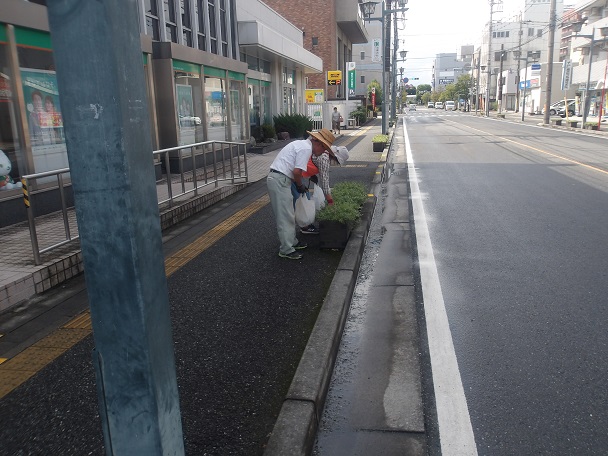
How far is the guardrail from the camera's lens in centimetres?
613

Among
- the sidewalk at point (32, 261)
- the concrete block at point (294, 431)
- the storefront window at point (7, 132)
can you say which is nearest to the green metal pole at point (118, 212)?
the concrete block at point (294, 431)

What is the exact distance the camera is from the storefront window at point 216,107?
53.0 ft

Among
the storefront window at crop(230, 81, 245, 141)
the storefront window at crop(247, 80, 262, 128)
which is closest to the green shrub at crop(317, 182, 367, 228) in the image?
the storefront window at crop(230, 81, 245, 141)

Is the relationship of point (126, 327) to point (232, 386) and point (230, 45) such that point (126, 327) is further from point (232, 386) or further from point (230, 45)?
point (230, 45)

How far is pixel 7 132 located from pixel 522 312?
7.53 metres

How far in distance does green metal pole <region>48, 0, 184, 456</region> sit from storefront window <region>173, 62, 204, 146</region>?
12477 mm

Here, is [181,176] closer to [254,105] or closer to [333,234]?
[333,234]

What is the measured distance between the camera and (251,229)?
817 centimetres

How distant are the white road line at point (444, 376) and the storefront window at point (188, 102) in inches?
374

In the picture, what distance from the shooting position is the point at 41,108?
8594 millimetres

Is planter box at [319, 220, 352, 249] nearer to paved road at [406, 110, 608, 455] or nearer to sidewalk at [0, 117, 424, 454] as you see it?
sidewalk at [0, 117, 424, 454]

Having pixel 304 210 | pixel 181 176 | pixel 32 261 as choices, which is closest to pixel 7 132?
pixel 181 176

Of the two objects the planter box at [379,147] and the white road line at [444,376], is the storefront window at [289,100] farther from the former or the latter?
the white road line at [444,376]

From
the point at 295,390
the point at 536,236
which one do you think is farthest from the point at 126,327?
the point at 536,236
